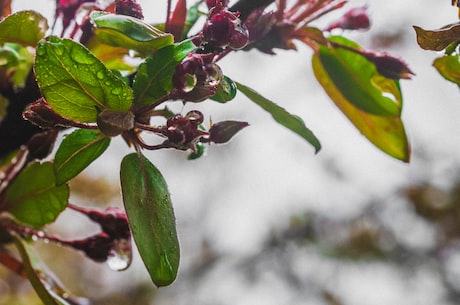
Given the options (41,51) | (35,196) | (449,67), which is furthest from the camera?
(35,196)

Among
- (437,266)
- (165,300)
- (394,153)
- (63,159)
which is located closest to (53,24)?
(63,159)

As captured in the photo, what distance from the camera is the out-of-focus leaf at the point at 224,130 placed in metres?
0.53

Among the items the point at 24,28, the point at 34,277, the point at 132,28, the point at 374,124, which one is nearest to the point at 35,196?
the point at 34,277

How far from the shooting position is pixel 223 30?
472 millimetres

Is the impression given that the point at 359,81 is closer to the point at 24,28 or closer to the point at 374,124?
the point at 374,124

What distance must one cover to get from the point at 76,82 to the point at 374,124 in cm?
40

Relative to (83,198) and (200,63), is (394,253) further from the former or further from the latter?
(200,63)

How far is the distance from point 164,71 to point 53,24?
0.24 m

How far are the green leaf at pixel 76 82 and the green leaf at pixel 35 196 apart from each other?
199 mm

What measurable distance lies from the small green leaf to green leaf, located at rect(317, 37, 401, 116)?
0.88 ft

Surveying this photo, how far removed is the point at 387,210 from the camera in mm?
5066

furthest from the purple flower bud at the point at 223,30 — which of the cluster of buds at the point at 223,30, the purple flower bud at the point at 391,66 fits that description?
the purple flower bud at the point at 391,66

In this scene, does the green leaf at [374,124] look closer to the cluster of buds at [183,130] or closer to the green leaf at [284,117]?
the green leaf at [284,117]

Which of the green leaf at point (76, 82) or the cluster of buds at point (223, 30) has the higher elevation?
the cluster of buds at point (223, 30)
